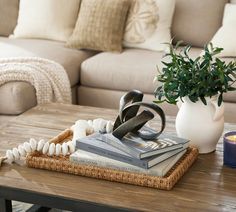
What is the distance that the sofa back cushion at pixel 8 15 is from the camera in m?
3.56

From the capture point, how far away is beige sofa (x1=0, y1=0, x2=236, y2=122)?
2652 millimetres

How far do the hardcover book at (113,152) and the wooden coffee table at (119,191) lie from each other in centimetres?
8

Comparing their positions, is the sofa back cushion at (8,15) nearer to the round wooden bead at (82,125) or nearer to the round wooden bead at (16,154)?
the round wooden bead at (82,125)

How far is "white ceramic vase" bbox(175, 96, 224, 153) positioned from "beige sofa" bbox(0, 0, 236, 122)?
0.99 meters

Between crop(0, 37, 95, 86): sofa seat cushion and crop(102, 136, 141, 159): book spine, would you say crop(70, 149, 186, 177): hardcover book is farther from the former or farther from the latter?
crop(0, 37, 95, 86): sofa seat cushion

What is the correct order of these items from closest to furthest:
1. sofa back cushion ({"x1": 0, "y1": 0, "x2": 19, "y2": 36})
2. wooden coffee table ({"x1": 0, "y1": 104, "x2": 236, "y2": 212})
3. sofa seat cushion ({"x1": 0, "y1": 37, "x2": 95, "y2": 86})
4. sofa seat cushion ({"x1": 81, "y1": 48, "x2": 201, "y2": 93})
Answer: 1. wooden coffee table ({"x1": 0, "y1": 104, "x2": 236, "y2": 212})
2. sofa seat cushion ({"x1": 81, "y1": 48, "x2": 201, "y2": 93})
3. sofa seat cushion ({"x1": 0, "y1": 37, "x2": 95, "y2": 86})
4. sofa back cushion ({"x1": 0, "y1": 0, "x2": 19, "y2": 36})

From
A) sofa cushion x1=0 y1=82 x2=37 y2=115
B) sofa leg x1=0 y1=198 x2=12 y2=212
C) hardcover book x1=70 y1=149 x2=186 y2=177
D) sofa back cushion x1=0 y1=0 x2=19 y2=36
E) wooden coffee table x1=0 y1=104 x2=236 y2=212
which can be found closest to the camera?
wooden coffee table x1=0 y1=104 x2=236 y2=212

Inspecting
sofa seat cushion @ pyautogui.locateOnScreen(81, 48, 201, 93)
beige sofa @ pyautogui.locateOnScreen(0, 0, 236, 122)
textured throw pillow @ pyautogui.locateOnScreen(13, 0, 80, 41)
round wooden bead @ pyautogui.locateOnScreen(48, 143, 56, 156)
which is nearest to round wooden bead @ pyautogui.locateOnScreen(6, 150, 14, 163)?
round wooden bead @ pyautogui.locateOnScreen(48, 143, 56, 156)

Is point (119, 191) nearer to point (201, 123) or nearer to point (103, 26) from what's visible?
point (201, 123)

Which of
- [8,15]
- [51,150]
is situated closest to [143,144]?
[51,150]

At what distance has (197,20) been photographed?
126 inches

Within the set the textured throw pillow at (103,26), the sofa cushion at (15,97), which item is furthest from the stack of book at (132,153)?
the textured throw pillow at (103,26)

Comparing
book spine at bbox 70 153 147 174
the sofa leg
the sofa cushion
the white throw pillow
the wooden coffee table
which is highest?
the white throw pillow

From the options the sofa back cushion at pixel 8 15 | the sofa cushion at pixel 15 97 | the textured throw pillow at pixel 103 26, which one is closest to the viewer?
the sofa cushion at pixel 15 97
